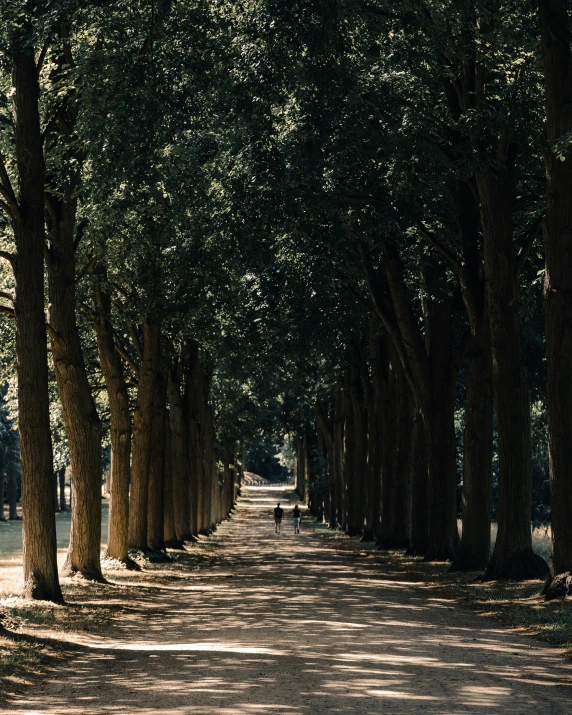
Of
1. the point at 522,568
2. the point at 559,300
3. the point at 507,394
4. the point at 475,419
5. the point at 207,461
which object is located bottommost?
the point at 522,568

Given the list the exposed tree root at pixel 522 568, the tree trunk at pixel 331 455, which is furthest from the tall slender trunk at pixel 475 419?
the tree trunk at pixel 331 455

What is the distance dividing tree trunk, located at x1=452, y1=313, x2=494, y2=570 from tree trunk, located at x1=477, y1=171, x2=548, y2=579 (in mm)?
2800

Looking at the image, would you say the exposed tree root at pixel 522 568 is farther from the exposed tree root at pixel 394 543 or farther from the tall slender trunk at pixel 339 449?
the tall slender trunk at pixel 339 449

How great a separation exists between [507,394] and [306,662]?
10161 mm

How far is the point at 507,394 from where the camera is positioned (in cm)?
2009

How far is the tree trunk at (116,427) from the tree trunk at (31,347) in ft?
26.2

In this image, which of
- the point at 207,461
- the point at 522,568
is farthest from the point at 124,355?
the point at 207,461

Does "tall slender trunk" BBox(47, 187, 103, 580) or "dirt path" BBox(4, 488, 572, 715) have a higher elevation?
"tall slender trunk" BBox(47, 187, 103, 580)

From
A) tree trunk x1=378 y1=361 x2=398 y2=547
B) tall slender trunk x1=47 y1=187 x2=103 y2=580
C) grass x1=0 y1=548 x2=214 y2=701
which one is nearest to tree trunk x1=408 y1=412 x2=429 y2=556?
tree trunk x1=378 y1=361 x2=398 y2=547

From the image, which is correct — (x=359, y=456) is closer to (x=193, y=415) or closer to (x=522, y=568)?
(x=193, y=415)

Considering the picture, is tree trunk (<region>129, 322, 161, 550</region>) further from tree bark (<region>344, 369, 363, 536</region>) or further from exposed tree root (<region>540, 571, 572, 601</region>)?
tree bark (<region>344, 369, 363, 536</region>)

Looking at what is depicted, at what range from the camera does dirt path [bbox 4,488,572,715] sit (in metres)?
8.77

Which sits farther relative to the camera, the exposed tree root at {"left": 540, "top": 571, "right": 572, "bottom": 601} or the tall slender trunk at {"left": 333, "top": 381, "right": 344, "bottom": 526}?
the tall slender trunk at {"left": 333, "top": 381, "right": 344, "bottom": 526}

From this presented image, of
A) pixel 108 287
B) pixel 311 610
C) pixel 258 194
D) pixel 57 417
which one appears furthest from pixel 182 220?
pixel 57 417
